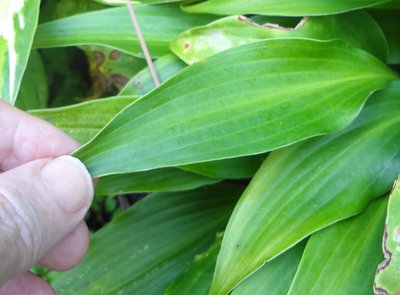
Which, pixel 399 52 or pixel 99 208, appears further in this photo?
pixel 99 208

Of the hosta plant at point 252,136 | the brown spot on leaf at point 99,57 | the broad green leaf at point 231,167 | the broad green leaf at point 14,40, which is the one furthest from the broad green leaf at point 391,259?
the brown spot on leaf at point 99,57

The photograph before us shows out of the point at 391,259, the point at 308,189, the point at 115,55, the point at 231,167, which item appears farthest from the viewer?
the point at 115,55

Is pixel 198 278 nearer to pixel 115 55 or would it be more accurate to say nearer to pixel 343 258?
pixel 343 258

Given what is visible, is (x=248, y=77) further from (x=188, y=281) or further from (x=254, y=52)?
(x=188, y=281)

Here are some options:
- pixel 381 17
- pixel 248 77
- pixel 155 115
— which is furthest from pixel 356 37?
pixel 155 115

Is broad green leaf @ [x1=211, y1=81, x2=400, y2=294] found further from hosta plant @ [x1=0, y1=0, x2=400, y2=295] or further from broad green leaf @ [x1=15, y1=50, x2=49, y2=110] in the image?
broad green leaf @ [x1=15, y1=50, x2=49, y2=110]

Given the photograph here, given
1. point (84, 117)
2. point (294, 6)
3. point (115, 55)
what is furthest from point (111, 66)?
point (294, 6)

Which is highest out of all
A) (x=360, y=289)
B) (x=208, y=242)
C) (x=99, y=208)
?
(x=360, y=289)
